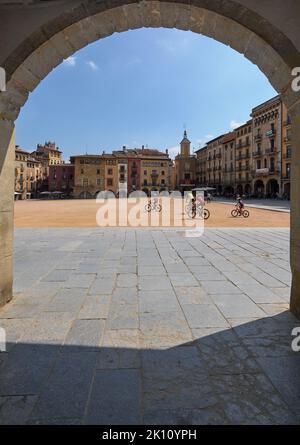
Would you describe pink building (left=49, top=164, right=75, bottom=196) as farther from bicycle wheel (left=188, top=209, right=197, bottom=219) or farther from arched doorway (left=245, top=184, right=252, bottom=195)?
bicycle wheel (left=188, top=209, right=197, bottom=219)

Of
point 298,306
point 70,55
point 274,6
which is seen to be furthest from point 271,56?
point 298,306

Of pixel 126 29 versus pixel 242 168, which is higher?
pixel 242 168

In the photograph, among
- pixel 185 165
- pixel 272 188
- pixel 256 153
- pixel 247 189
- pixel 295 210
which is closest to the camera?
pixel 295 210

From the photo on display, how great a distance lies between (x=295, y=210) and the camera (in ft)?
10.2

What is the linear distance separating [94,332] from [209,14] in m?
3.77

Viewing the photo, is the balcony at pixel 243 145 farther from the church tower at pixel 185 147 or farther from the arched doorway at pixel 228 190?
the church tower at pixel 185 147

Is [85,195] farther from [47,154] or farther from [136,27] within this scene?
[136,27]

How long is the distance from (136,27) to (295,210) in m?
2.98

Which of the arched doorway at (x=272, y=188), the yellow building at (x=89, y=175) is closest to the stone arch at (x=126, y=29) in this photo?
the arched doorway at (x=272, y=188)

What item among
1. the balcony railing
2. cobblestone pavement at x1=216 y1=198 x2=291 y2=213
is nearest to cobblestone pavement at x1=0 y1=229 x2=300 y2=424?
cobblestone pavement at x1=216 y1=198 x2=291 y2=213

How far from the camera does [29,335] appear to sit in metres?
2.85

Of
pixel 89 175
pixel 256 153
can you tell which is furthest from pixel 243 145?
pixel 89 175

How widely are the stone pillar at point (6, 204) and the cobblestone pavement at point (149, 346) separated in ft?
1.12

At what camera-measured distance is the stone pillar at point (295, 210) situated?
9.89ft
